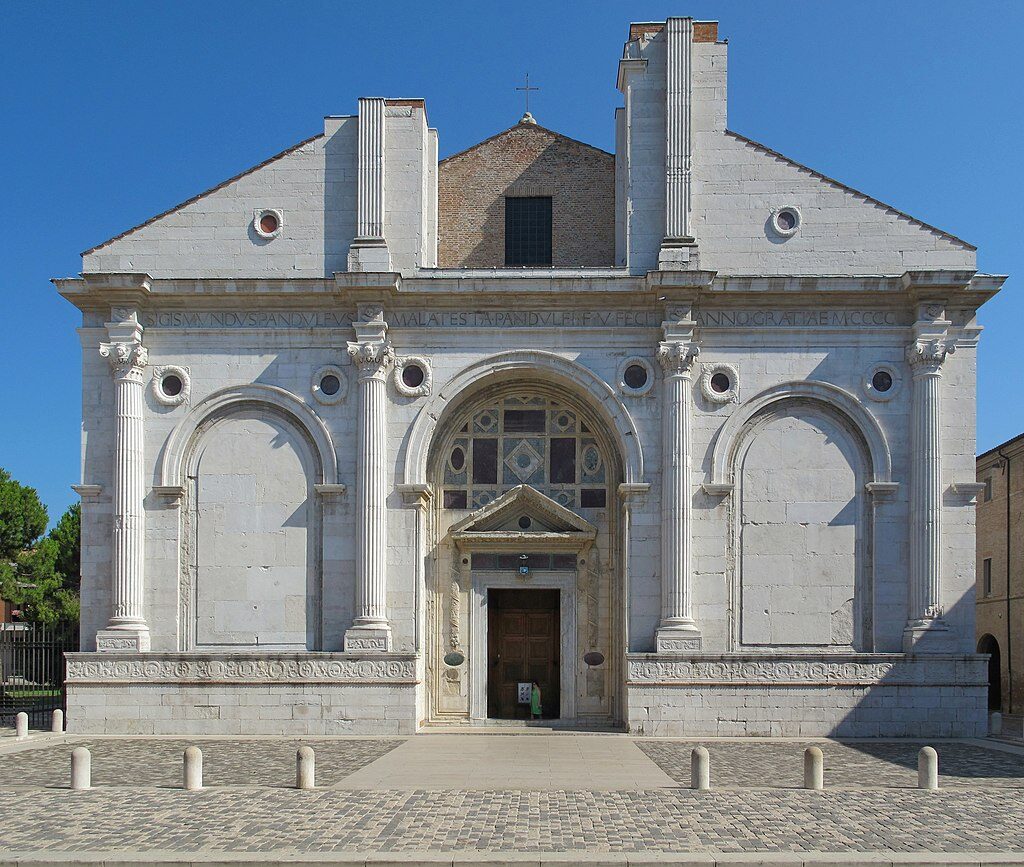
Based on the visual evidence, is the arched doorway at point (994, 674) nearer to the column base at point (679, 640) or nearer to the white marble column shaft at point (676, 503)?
the column base at point (679, 640)

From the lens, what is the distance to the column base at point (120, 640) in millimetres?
21641

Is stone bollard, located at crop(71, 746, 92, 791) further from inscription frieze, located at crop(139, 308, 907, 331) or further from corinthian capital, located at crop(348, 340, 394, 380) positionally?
inscription frieze, located at crop(139, 308, 907, 331)

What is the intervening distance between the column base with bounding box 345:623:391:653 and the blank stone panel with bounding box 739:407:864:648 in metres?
7.61

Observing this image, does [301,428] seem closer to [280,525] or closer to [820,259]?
[280,525]

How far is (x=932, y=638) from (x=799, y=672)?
2.83 metres

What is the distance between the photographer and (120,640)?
21.7 m

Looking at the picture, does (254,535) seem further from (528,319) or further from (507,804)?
(507,804)

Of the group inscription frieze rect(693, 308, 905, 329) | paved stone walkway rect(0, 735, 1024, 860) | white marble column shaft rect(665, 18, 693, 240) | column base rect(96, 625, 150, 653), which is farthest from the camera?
white marble column shaft rect(665, 18, 693, 240)

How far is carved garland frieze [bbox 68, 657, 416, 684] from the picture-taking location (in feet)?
70.2

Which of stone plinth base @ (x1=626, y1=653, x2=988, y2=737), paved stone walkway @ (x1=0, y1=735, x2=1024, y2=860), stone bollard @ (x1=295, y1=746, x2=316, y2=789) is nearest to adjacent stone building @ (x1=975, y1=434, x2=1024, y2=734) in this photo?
stone plinth base @ (x1=626, y1=653, x2=988, y2=737)

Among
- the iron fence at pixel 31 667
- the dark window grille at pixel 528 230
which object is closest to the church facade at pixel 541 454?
the dark window grille at pixel 528 230

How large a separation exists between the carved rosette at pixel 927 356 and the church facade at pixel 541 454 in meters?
0.06

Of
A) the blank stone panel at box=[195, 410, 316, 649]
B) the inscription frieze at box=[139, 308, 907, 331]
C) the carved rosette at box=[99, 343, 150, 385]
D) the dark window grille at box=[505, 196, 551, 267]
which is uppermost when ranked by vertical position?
the dark window grille at box=[505, 196, 551, 267]

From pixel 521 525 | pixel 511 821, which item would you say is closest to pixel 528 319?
pixel 521 525
